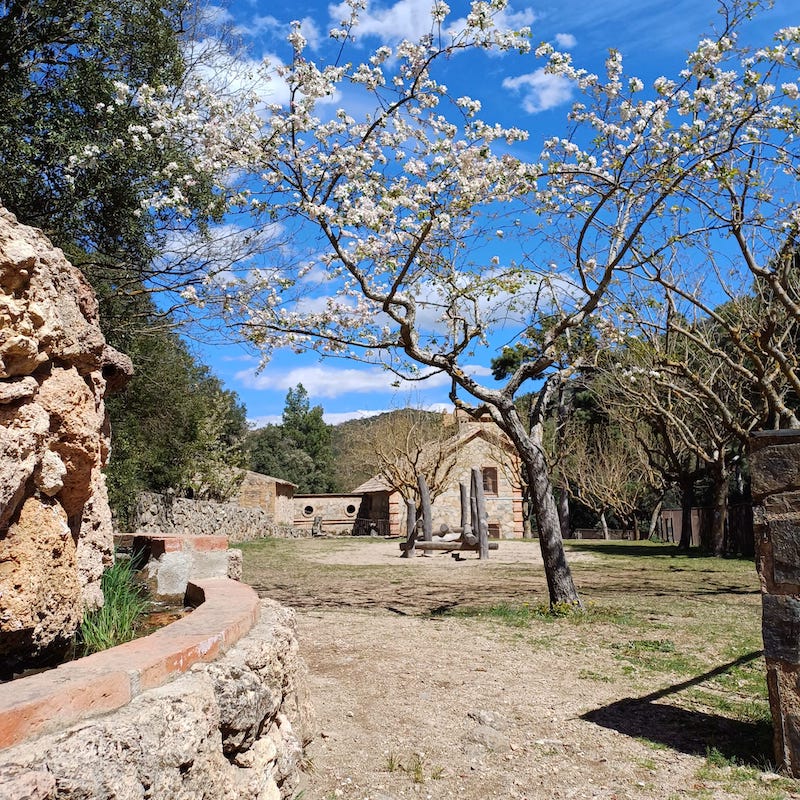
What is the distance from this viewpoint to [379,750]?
157 inches

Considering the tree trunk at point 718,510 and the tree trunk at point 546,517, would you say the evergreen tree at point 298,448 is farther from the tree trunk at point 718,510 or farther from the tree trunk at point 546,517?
the tree trunk at point 546,517

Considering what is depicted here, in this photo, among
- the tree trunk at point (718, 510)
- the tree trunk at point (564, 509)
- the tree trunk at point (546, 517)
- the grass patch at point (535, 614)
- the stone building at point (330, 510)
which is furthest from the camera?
the stone building at point (330, 510)

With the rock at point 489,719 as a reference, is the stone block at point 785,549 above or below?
above

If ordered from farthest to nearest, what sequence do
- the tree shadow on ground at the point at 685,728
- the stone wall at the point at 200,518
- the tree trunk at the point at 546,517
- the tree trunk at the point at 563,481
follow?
the tree trunk at the point at 563,481, the stone wall at the point at 200,518, the tree trunk at the point at 546,517, the tree shadow on ground at the point at 685,728

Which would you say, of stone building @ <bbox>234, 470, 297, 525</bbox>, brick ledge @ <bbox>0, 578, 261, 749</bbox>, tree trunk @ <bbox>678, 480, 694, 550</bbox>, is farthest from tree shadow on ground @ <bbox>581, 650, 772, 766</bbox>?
stone building @ <bbox>234, 470, 297, 525</bbox>

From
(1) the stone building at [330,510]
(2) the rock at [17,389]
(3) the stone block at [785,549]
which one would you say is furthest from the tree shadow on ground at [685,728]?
(1) the stone building at [330,510]

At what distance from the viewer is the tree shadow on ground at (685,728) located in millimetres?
4004

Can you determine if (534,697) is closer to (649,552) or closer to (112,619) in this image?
(112,619)

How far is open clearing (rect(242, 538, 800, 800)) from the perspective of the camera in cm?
364

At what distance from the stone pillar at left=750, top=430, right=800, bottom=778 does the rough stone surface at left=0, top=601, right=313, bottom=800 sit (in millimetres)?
2506

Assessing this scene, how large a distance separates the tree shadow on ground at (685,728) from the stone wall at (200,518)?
14976 mm

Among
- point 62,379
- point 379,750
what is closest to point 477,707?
point 379,750

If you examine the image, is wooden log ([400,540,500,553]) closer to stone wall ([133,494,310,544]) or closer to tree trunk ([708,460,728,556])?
stone wall ([133,494,310,544])

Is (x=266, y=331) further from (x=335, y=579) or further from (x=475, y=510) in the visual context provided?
(x=475, y=510)
